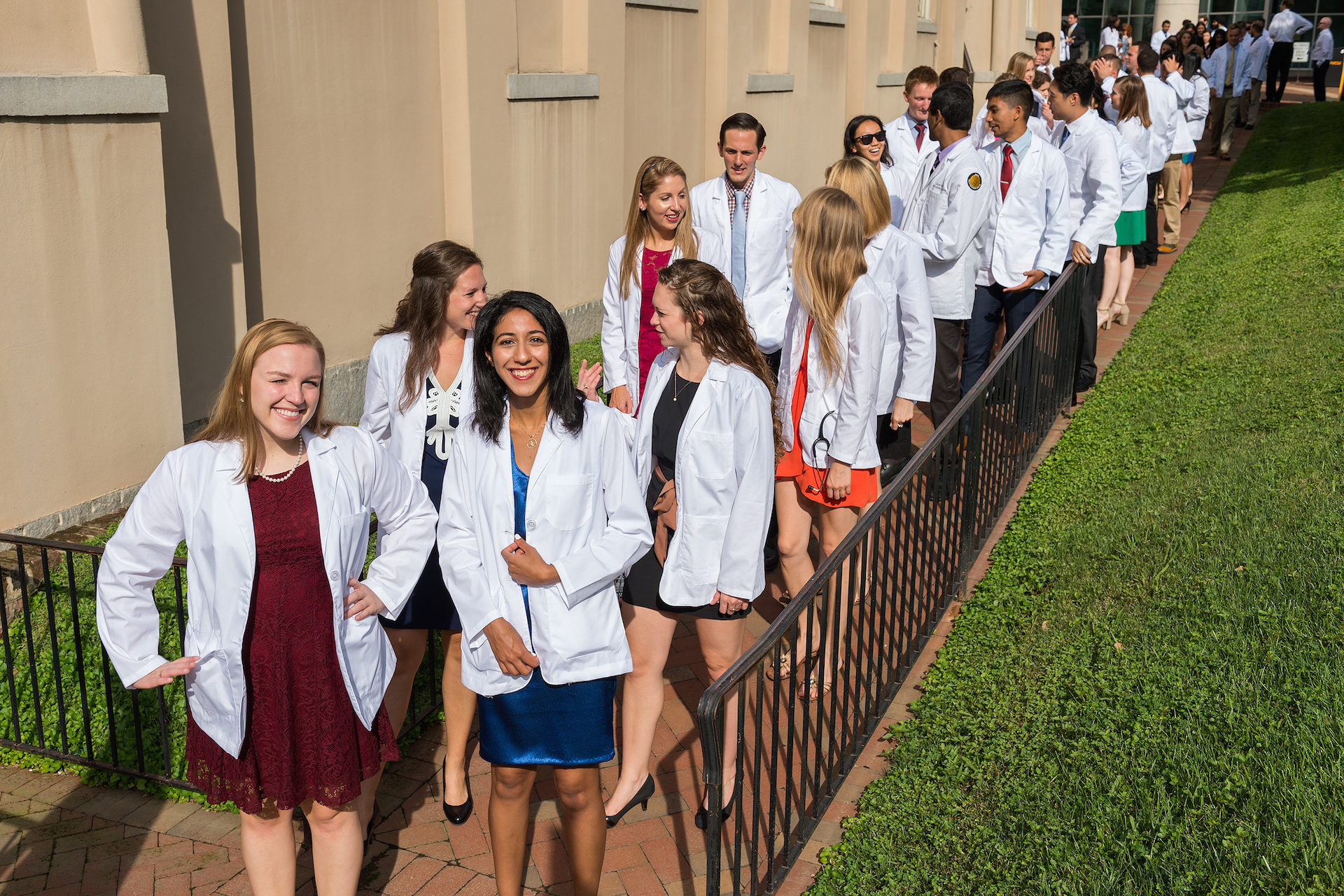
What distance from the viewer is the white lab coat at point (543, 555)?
3391mm

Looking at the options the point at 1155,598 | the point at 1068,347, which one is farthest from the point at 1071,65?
the point at 1155,598

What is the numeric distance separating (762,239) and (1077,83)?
3.14 m

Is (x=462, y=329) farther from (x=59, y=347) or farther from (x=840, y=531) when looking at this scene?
(x=59, y=347)

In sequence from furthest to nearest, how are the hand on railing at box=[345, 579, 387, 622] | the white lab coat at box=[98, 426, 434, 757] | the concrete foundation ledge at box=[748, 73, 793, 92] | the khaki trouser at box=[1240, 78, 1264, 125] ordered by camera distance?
the khaki trouser at box=[1240, 78, 1264, 125]
the concrete foundation ledge at box=[748, 73, 793, 92]
the hand on railing at box=[345, 579, 387, 622]
the white lab coat at box=[98, 426, 434, 757]

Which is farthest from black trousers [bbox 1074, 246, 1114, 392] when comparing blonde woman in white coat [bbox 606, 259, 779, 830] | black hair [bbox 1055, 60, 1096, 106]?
blonde woman in white coat [bbox 606, 259, 779, 830]

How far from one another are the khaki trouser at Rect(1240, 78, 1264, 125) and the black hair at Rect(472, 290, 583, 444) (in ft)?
85.7

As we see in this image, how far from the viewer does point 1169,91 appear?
12.3 meters

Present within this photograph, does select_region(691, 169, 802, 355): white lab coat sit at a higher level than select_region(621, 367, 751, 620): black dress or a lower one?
higher

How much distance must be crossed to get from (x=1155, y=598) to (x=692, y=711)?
6.76 feet

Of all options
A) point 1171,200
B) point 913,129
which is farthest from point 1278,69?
point 913,129

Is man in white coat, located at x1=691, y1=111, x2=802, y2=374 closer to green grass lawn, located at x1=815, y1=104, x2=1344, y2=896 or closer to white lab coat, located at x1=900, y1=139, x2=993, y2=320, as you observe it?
white lab coat, located at x1=900, y1=139, x2=993, y2=320

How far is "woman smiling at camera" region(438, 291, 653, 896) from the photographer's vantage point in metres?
3.39

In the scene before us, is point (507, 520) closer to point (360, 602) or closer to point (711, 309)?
point (360, 602)

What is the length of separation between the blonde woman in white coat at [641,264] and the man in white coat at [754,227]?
1.71ft
